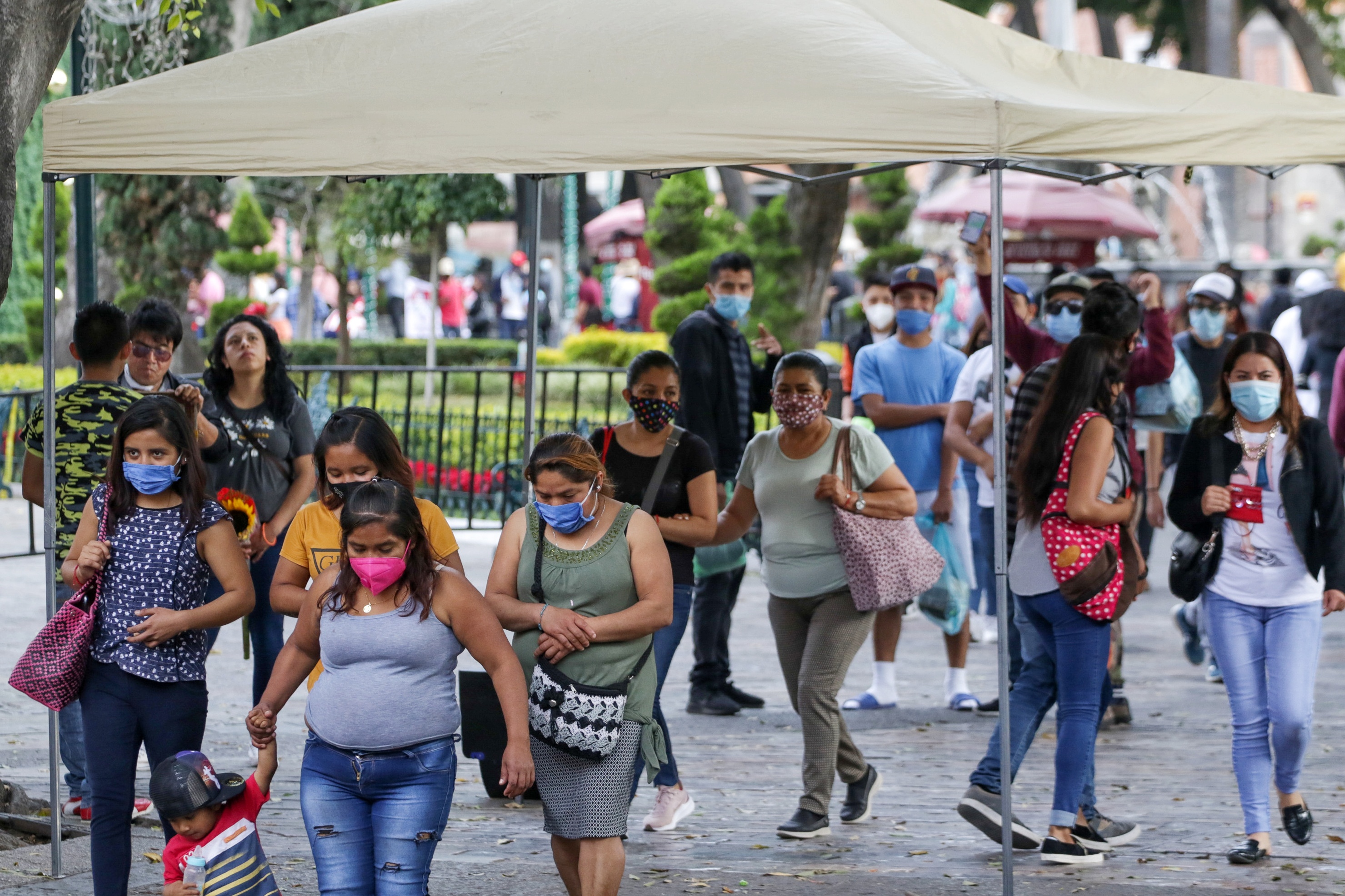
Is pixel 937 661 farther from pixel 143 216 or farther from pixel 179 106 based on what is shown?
pixel 143 216

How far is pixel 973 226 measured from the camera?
19.6 feet

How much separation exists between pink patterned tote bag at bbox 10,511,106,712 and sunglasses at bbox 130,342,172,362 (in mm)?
1612

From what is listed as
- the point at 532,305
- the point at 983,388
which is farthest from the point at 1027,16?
the point at 532,305

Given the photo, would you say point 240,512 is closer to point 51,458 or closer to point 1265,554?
point 51,458

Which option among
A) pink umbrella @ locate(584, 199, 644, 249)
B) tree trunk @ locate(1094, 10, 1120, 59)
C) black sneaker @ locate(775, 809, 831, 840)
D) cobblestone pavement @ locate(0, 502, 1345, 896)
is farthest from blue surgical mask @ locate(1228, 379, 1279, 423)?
tree trunk @ locate(1094, 10, 1120, 59)

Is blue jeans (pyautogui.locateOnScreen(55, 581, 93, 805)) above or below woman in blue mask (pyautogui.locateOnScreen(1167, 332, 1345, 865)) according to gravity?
below

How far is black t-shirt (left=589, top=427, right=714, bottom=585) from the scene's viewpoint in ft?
19.3

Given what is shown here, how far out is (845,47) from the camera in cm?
519

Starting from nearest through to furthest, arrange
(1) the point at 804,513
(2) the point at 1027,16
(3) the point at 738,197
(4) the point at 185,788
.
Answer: (4) the point at 185,788
(1) the point at 804,513
(3) the point at 738,197
(2) the point at 1027,16

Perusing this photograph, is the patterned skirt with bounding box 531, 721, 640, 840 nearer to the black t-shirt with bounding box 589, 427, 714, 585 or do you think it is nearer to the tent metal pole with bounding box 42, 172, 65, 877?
the black t-shirt with bounding box 589, 427, 714, 585

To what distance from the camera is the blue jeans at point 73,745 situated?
20.0 feet

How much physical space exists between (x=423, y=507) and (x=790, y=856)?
6.96ft

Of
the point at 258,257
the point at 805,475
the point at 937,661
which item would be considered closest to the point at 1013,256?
the point at 258,257

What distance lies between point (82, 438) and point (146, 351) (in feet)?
2.08
